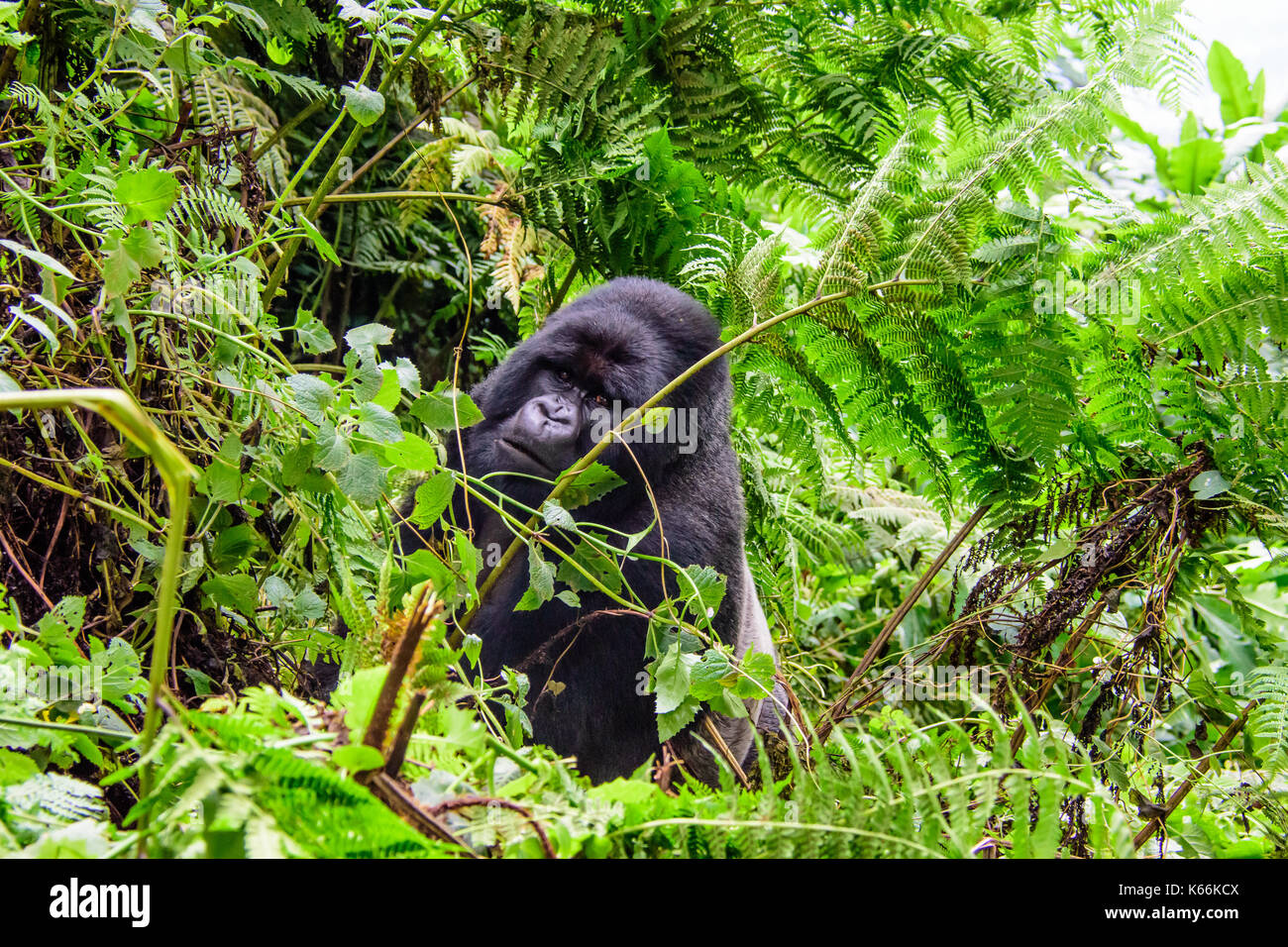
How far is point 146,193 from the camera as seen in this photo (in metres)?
1.21

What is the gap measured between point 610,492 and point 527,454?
234 mm

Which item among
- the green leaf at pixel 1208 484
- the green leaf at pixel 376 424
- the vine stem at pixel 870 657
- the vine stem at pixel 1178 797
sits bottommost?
the vine stem at pixel 1178 797

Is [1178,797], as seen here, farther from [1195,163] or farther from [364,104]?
[1195,163]

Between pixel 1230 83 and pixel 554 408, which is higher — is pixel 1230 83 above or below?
above

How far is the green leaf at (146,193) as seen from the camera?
3.88 feet

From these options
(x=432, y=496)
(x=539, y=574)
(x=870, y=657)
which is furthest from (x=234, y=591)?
(x=870, y=657)

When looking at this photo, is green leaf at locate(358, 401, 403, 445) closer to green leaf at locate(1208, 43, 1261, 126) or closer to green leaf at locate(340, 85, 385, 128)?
green leaf at locate(340, 85, 385, 128)

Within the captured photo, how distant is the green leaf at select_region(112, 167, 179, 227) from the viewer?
3.88ft

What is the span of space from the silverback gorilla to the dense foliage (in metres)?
0.15

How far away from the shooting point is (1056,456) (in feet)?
7.09

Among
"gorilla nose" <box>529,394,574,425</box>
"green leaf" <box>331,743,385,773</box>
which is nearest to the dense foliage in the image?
"green leaf" <box>331,743,385,773</box>

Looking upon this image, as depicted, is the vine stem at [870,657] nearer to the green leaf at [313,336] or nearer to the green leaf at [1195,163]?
the green leaf at [313,336]

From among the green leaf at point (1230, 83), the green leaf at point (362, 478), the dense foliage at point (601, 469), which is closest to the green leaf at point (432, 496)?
the dense foliage at point (601, 469)
